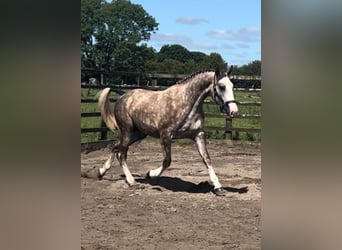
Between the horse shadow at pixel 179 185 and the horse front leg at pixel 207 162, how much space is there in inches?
6.2

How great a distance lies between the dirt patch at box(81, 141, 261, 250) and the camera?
2797 millimetres

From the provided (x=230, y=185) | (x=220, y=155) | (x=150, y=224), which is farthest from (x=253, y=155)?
(x=150, y=224)

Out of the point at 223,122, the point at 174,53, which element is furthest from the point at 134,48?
the point at 223,122

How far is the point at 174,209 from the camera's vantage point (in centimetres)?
370

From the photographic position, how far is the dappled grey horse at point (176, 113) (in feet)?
14.4

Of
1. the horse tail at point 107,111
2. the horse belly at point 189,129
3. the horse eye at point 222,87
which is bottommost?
the horse belly at point 189,129

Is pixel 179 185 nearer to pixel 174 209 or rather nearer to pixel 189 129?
pixel 189 129

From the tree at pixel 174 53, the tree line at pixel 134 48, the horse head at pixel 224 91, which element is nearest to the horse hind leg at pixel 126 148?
the horse head at pixel 224 91

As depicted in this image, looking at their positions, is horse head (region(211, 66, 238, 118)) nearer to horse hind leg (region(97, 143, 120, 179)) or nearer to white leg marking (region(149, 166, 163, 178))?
white leg marking (region(149, 166, 163, 178))

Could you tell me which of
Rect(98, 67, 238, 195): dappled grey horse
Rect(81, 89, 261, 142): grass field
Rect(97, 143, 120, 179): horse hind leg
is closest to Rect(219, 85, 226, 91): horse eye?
Rect(98, 67, 238, 195): dappled grey horse

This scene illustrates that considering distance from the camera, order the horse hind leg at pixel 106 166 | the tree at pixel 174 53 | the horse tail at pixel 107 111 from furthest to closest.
Result: the tree at pixel 174 53 → the horse tail at pixel 107 111 → the horse hind leg at pixel 106 166

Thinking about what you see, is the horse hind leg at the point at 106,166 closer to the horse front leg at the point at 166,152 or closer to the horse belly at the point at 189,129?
the horse front leg at the point at 166,152

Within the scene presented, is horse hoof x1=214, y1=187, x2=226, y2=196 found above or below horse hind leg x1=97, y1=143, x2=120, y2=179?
below
